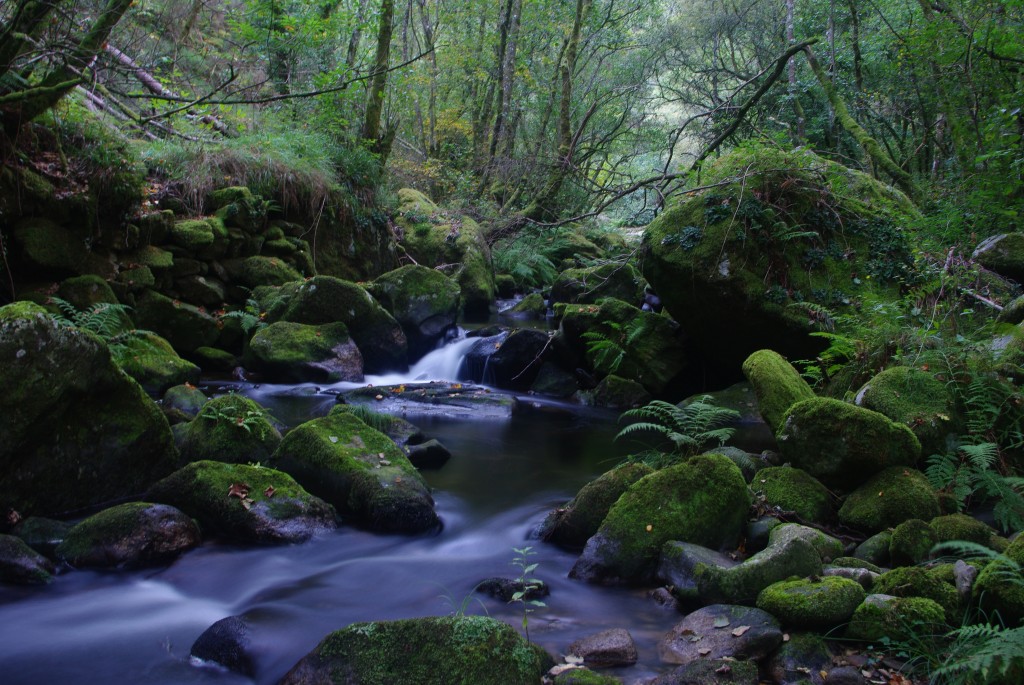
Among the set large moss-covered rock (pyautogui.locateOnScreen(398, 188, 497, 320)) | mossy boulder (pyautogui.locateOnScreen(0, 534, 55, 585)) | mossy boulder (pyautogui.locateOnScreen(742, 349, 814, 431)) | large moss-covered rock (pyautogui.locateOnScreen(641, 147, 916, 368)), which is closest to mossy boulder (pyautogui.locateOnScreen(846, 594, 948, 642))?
mossy boulder (pyautogui.locateOnScreen(742, 349, 814, 431))

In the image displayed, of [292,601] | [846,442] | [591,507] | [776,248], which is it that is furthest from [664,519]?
[776,248]

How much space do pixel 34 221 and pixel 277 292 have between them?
11.6 ft

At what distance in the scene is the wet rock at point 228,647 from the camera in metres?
3.55

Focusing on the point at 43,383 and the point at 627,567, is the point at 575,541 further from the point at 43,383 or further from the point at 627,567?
the point at 43,383

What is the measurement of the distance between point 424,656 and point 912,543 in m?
3.18

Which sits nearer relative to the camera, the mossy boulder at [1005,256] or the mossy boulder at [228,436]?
the mossy boulder at [228,436]

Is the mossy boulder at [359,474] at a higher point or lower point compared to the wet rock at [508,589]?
higher

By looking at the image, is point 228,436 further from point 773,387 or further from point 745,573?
point 773,387

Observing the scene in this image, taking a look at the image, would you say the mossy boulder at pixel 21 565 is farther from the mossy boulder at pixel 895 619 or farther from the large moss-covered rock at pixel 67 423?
the mossy boulder at pixel 895 619

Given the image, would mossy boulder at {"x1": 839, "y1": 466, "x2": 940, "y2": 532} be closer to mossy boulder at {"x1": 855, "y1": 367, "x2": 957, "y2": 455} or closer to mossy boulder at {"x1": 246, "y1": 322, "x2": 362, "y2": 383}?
mossy boulder at {"x1": 855, "y1": 367, "x2": 957, "y2": 455}

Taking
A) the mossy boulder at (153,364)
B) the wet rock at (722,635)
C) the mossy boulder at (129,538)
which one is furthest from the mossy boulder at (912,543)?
the mossy boulder at (153,364)

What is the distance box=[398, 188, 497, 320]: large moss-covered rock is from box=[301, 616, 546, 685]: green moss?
13.2m

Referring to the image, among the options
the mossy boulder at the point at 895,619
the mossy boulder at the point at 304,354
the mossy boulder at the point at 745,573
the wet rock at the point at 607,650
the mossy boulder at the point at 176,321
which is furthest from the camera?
the mossy boulder at the point at 304,354

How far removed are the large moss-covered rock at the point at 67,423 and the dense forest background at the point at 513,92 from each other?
1.75m
